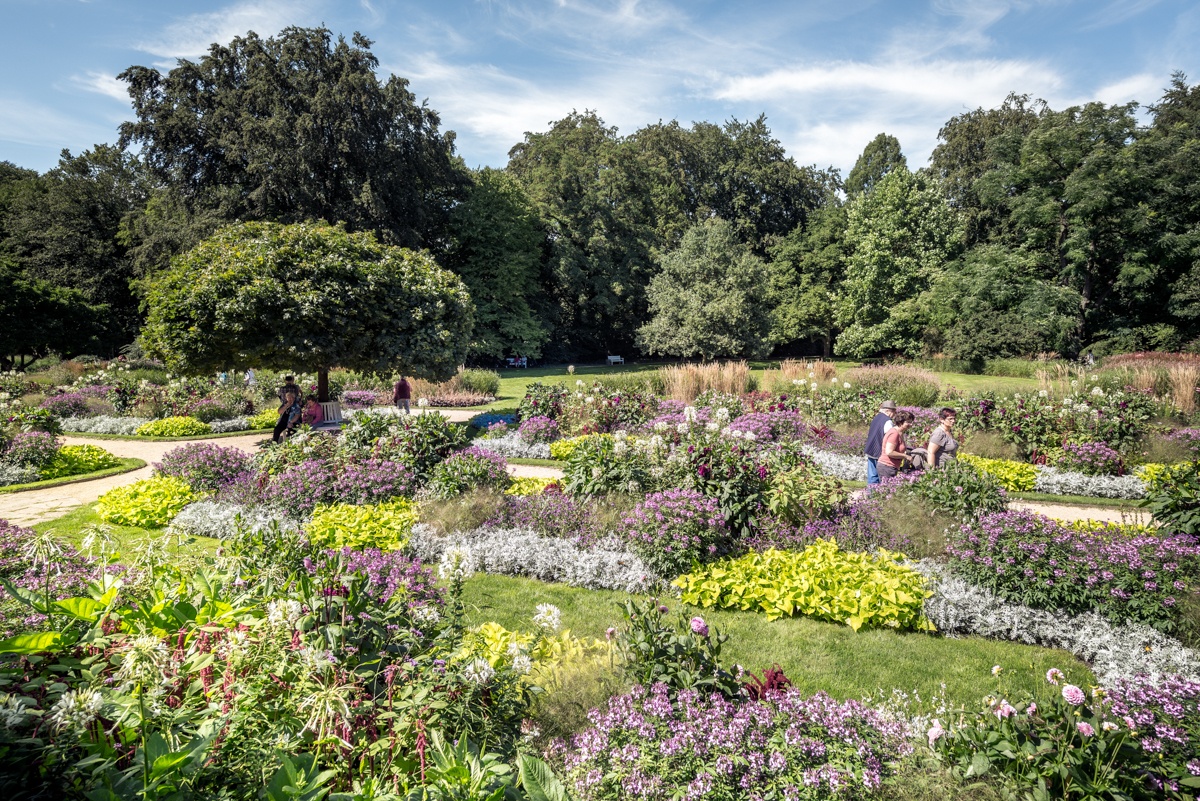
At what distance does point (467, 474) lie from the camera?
7289 millimetres

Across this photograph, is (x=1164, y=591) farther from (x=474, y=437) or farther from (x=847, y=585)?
(x=474, y=437)

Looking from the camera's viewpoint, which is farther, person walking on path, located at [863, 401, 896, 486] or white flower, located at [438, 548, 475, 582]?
person walking on path, located at [863, 401, 896, 486]

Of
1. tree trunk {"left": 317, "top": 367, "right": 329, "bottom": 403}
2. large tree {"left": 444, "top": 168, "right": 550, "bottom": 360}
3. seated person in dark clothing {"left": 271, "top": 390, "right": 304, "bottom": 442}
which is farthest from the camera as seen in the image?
large tree {"left": 444, "top": 168, "right": 550, "bottom": 360}

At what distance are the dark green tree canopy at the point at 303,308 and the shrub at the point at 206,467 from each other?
3212 millimetres

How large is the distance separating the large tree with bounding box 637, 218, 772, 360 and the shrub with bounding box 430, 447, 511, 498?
72.3 feet

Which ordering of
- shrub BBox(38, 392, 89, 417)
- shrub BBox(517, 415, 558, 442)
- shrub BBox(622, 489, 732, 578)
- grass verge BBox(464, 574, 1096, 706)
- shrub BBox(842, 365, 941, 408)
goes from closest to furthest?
1. grass verge BBox(464, 574, 1096, 706)
2. shrub BBox(622, 489, 732, 578)
3. shrub BBox(517, 415, 558, 442)
4. shrub BBox(842, 365, 941, 408)
5. shrub BBox(38, 392, 89, 417)

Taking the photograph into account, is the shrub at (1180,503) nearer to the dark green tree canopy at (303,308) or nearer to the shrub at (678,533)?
the shrub at (678,533)

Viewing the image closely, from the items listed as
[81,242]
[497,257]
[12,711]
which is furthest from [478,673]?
[81,242]

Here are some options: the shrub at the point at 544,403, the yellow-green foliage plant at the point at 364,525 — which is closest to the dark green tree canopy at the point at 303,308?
the shrub at the point at 544,403

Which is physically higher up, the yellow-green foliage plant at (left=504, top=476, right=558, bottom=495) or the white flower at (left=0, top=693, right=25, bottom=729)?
the white flower at (left=0, top=693, right=25, bottom=729)

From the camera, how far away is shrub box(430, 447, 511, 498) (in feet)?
23.4

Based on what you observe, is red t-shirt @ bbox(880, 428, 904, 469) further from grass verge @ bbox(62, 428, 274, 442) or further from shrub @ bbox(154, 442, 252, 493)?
grass verge @ bbox(62, 428, 274, 442)

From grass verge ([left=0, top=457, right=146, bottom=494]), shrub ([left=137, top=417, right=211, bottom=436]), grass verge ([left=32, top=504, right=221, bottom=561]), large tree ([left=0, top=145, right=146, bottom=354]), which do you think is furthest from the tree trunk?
large tree ([left=0, top=145, right=146, bottom=354])

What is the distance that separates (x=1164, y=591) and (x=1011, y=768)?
3162 mm
